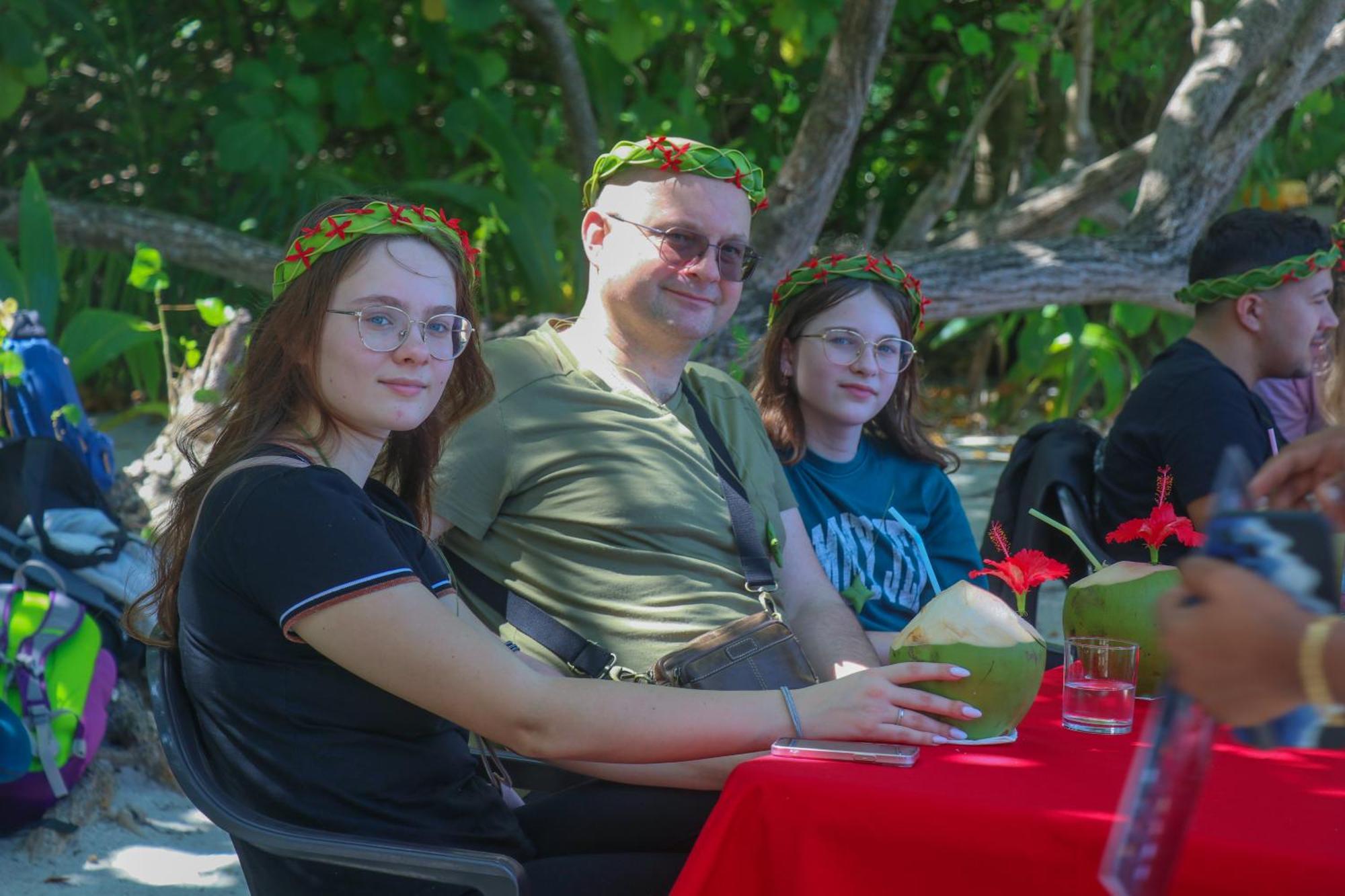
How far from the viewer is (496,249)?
7.53 meters

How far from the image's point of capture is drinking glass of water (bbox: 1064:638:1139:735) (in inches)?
77.4

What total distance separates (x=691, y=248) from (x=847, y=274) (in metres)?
0.65

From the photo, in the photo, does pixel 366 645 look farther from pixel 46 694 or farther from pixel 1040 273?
pixel 1040 273

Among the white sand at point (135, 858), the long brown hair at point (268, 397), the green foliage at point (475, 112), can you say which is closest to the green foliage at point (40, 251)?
the green foliage at point (475, 112)

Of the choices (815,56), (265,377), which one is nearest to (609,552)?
(265,377)

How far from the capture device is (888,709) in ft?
6.04

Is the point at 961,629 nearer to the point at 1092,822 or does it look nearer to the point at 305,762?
the point at 1092,822

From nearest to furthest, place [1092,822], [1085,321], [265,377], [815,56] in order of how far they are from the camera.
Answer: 1. [1092,822]
2. [265,377]
3. [815,56]
4. [1085,321]

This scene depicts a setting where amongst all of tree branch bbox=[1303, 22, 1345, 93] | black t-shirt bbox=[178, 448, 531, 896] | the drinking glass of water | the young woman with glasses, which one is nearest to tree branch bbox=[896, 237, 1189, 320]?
tree branch bbox=[1303, 22, 1345, 93]

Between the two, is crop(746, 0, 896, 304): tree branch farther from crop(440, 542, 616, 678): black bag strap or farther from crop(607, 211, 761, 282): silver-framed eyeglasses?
crop(440, 542, 616, 678): black bag strap

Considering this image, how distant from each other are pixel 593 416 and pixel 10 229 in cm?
437

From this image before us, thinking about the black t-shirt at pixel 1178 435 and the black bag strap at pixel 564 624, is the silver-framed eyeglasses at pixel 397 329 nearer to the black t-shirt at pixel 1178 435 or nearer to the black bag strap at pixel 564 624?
the black bag strap at pixel 564 624

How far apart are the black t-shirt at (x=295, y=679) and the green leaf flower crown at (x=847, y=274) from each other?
6.01 ft

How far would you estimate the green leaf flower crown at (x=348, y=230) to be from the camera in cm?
202
